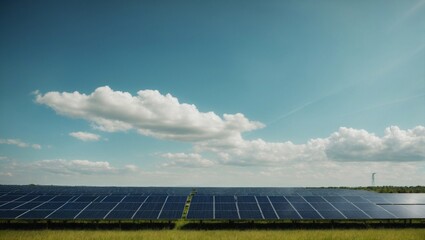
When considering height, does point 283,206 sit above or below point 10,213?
above

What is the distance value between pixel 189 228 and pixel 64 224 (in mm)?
12151

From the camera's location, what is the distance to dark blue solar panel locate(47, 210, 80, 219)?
1207 inches

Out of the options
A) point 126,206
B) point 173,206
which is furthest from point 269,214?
point 126,206

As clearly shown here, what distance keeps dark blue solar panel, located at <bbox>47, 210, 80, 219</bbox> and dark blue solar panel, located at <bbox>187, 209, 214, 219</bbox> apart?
10793 millimetres

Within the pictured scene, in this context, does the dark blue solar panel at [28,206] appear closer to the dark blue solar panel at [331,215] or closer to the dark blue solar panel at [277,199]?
the dark blue solar panel at [277,199]

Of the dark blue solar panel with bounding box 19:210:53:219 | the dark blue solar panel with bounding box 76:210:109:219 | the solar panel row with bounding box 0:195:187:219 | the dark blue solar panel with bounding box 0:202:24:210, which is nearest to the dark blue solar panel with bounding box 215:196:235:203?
the solar panel row with bounding box 0:195:187:219

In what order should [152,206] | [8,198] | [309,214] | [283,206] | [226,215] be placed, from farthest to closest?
[8,198]
[283,206]
[152,206]
[309,214]
[226,215]

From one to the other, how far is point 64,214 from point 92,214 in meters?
2.56

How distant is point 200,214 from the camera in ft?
103

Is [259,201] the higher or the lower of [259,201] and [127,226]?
the higher

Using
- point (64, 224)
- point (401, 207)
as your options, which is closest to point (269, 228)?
point (401, 207)

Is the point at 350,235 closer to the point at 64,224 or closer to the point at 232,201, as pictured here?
the point at 232,201

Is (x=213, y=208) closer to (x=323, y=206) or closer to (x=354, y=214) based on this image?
(x=323, y=206)

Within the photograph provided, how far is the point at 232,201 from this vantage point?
36.7m
